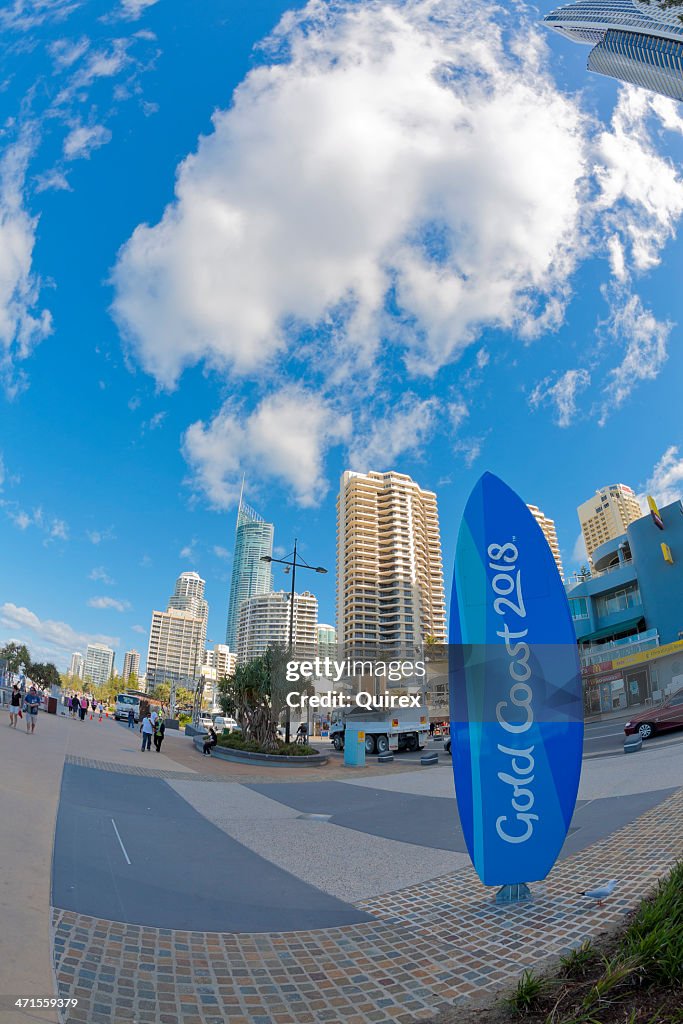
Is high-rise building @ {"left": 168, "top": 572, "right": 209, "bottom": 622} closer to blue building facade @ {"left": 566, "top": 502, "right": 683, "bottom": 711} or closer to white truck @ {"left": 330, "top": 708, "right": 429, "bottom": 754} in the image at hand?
A: blue building facade @ {"left": 566, "top": 502, "right": 683, "bottom": 711}

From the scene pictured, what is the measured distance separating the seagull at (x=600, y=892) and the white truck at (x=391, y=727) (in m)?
16.2

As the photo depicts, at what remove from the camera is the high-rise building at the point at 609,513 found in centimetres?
11638

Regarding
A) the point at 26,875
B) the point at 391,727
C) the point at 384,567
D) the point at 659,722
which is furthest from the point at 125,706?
the point at 384,567

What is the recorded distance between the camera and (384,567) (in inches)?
5089

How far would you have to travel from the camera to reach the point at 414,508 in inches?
5404

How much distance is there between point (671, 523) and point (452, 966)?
47060 millimetres

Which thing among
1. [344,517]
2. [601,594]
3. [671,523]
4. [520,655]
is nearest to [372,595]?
[344,517]

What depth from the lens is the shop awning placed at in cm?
4600

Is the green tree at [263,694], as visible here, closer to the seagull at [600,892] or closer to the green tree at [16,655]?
the seagull at [600,892]

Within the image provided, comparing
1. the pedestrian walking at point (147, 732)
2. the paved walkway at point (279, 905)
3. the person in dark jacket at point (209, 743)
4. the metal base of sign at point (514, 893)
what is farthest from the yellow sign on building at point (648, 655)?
the metal base of sign at point (514, 893)

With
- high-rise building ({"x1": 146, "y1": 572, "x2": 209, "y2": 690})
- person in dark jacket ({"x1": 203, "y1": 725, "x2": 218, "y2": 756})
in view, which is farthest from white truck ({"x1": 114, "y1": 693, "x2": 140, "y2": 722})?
high-rise building ({"x1": 146, "y1": 572, "x2": 209, "y2": 690})

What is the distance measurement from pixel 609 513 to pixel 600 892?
127490 millimetres

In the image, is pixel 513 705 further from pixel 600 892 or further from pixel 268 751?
pixel 268 751

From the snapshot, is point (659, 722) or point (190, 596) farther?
point (190, 596)
